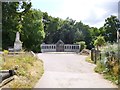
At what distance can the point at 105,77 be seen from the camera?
30.9 ft

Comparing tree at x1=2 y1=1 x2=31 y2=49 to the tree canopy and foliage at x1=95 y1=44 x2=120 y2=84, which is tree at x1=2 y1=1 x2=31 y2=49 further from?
foliage at x1=95 y1=44 x2=120 y2=84

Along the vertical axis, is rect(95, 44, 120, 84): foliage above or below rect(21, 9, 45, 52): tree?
below

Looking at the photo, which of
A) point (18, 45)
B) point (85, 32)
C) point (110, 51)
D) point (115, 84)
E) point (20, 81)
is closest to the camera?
point (20, 81)

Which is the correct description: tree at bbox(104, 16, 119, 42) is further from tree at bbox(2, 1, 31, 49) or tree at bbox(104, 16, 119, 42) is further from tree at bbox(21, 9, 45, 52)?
tree at bbox(2, 1, 31, 49)

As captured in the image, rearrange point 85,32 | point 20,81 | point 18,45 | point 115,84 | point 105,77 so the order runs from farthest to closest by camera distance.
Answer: point 85,32, point 18,45, point 105,77, point 115,84, point 20,81

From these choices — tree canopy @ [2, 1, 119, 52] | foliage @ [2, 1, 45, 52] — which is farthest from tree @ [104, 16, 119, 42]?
foliage @ [2, 1, 45, 52]

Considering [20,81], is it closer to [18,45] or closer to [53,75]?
[53,75]

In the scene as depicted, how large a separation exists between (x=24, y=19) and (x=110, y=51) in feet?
60.6

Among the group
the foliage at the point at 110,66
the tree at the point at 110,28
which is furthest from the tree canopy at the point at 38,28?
the foliage at the point at 110,66

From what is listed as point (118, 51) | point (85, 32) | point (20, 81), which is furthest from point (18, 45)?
point (85, 32)

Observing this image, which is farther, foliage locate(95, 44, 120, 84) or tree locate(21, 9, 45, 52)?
tree locate(21, 9, 45, 52)

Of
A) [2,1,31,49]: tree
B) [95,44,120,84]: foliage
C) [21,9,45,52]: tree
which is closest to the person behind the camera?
[95,44,120,84]: foliage

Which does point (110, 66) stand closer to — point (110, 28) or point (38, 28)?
point (38, 28)

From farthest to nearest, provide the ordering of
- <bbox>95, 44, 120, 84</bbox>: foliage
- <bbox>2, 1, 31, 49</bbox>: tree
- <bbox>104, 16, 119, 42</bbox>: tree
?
1. <bbox>104, 16, 119, 42</bbox>: tree
2. <bbox>2, 1, 31, 49</bbox>: tree
3. <bbox>95, 44, 120, 84</bbox>: foliage
